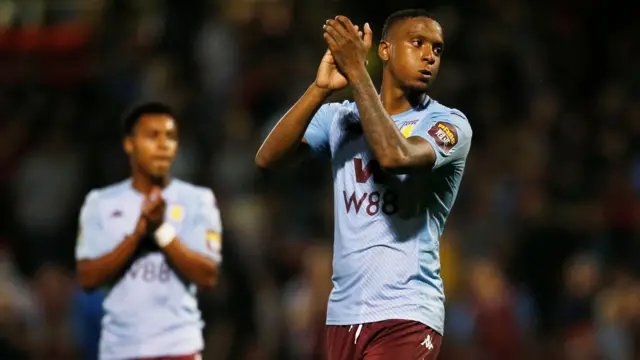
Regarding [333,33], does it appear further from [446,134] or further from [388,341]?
[388,341]

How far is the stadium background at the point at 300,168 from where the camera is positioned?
10.0 metres

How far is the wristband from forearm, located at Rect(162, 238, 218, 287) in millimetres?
21

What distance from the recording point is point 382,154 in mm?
4168

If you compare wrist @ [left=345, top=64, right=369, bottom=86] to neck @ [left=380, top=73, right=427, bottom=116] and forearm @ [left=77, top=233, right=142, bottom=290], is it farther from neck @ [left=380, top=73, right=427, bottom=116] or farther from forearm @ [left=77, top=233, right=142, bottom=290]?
forearm @ [left=77, top=233, right=142, bottom=290]

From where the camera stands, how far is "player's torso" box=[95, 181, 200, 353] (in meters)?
5.83

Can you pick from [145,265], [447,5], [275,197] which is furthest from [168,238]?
[447,5]

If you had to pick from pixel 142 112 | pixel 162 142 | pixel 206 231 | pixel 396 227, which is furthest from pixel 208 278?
pixel 396 227

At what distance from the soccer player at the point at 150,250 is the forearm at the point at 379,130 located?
185 centimetres

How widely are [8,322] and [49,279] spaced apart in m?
0.54

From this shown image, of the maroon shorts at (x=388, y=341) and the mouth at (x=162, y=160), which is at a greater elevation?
the mouth at (x=162, y=160)

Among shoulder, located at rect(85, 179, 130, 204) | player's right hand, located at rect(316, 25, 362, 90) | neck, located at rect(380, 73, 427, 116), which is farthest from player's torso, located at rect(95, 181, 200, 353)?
player's right hand, located at rect(316, 25, 362, 90)

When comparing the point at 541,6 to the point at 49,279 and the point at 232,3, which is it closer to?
the point at 232,3

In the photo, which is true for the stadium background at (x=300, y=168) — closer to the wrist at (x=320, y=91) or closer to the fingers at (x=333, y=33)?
the wrist at (x=320, y=91)

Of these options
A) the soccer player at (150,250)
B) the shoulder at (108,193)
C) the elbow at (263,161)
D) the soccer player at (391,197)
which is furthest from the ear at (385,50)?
the shoulder at (108,193)
